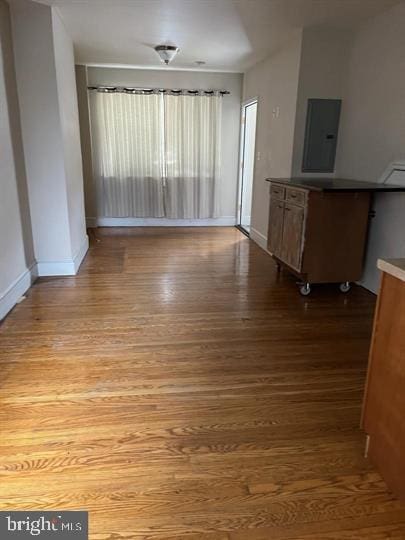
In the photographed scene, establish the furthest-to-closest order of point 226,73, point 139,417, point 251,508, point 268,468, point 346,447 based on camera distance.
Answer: point 226,73 → point 139,417 → point 346,447 → point 268,468 → point 251,508

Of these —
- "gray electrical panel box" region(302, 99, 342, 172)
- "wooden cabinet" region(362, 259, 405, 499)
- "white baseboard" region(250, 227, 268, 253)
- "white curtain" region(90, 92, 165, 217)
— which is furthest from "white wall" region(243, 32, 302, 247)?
"wooden cabinet" region(362, 259, 405, 499)

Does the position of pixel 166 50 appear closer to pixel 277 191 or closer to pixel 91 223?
pixel 277 191

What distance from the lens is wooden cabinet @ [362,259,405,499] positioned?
1.37 m

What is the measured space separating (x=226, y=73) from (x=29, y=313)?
4.88m

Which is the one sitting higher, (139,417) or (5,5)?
(5,5)

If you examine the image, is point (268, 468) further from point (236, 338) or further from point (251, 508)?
point (236, 338)

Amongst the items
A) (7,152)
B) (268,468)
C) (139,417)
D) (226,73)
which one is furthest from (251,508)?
(226,73)

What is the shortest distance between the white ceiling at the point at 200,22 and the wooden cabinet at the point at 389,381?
2782 millimetres

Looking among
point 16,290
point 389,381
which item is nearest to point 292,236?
point 389,381

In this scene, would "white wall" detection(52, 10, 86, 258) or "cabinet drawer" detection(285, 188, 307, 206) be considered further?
"white wall" detection(52, 10, 86, 258)

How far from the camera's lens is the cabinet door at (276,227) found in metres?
3.82

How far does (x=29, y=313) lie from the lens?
3.10 metres

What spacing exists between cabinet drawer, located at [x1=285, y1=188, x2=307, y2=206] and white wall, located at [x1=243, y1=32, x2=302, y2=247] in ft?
2.41

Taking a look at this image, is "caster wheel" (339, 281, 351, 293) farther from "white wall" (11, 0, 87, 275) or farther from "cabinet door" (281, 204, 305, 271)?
"white wall" (11, 0, 87, 275)
